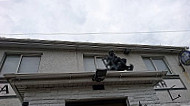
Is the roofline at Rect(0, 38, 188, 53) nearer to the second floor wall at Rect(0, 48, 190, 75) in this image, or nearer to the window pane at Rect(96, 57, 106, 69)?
the second floor wall at Rect(0, 48, 190, 75)

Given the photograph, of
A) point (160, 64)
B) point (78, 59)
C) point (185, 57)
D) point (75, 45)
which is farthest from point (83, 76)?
point (185, 57)

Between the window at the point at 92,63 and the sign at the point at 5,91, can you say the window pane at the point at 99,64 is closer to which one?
the window at the point at 92,63

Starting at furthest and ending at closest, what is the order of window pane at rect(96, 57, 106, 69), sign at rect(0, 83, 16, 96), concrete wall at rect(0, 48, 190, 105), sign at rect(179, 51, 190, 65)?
1. sign at rect(179, 51, 190, 65)
2. window pane at rect(96, 57, 106, 69)
3. concrete wall at rect(0, 48, 190, 105)
4. sign at rect(0, 83, 16, 96)

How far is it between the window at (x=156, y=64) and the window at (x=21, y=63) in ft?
19.0

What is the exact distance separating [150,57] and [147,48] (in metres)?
0.56

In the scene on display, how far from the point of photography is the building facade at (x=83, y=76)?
13.4 feet

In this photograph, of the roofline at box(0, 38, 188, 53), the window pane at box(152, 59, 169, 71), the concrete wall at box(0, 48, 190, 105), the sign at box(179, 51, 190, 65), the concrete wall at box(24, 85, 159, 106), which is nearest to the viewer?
the concrete wall at box(24, 85, 159, 106)

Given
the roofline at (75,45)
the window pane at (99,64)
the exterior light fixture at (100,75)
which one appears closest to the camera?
the exterior light fixture at (100,75)

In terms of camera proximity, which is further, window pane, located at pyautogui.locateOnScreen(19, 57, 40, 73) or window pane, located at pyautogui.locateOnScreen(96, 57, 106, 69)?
window pane, located at pyautogui.locateOnScreen(96, 57, 106, 69)

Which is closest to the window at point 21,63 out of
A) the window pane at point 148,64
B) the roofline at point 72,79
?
the roofline at point 72,79

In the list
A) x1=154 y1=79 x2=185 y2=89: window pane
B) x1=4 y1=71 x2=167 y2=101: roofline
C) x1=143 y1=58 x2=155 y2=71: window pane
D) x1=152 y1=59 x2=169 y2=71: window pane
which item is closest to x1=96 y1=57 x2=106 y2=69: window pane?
x1=143 y1=58 x2=155 y2=71: window pane

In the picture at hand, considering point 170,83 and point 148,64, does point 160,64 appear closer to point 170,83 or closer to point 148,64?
point 148,64

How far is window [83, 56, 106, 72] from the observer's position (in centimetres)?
725

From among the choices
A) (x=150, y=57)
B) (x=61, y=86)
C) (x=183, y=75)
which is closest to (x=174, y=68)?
(x=183, y=75)
